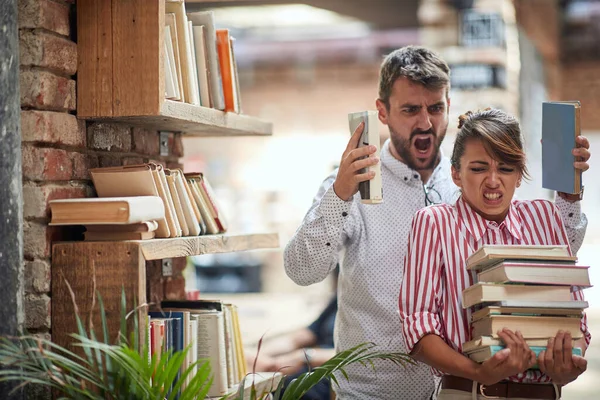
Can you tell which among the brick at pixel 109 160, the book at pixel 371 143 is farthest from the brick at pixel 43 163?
the book at pixel 371 143

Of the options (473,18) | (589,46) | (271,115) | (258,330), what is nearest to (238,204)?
(271,115)

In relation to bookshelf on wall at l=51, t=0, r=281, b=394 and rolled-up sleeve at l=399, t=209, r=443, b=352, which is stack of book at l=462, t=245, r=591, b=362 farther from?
bookshelf on wall at l=51, t=0, r=281, b=394

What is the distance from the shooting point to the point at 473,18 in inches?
219

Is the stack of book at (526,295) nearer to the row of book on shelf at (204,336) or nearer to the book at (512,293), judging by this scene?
the book at (512,293)

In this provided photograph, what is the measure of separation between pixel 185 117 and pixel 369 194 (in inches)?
23.5

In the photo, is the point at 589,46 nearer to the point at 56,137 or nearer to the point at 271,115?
the point at 271,115

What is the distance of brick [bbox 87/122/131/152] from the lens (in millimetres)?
2277

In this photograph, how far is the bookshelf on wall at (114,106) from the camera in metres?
2.03

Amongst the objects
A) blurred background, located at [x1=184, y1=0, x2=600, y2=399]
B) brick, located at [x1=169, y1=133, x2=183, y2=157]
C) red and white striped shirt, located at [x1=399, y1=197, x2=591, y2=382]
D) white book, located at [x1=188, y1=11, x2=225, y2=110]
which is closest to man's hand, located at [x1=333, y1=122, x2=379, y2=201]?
red and white striped shirt, located at [x1=399, y1=197, x2=591, y2=382]

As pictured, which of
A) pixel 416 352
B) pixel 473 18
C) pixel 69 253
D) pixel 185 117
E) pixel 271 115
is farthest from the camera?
pixel 271 115

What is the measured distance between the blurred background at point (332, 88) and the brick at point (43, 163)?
339 cm

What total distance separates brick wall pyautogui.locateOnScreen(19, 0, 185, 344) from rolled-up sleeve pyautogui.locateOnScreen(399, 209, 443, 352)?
91 centimetres

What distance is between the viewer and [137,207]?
2.03 m

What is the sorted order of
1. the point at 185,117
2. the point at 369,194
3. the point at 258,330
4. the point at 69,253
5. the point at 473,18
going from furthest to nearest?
the point at 258,330, the point at 473,18, the point at 185,117, the point at 69,253, the point at 369,194
